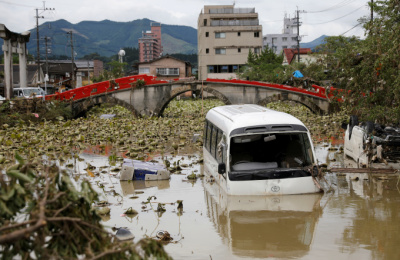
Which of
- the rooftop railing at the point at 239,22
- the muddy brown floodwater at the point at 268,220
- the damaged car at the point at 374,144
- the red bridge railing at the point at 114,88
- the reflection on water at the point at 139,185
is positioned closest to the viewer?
the muddy brown floodwater at the point at 268,220

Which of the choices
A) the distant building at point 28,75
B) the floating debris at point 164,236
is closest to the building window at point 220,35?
the distant building at point 28,75

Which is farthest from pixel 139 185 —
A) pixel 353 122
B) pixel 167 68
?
Result: pixel 167 68

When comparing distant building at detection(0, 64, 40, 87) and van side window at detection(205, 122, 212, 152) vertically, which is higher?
distant building at detection(0, 64, 40, 87)

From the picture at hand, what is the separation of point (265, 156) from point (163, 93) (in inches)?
995

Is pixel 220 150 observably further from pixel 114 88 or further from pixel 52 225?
pixel 114 88

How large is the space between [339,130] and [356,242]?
1904 cm

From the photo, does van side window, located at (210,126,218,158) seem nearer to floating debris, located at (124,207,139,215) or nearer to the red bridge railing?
floating debris, located at (124,207,139,215)

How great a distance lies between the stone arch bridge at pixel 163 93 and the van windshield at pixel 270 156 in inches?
954

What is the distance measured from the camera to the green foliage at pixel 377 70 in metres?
15.0

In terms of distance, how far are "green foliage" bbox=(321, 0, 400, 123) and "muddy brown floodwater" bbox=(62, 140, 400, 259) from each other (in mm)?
3000

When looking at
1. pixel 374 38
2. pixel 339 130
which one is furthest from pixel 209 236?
pixel 339 130

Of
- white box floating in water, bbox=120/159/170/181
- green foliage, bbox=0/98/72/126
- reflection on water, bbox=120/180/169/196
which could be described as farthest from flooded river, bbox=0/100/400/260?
green foliage, bbox=0/98/72/126

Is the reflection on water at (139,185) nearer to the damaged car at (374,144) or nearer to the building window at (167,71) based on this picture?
the damaged car at (374,144)

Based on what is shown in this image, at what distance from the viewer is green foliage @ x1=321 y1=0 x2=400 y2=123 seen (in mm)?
15047
